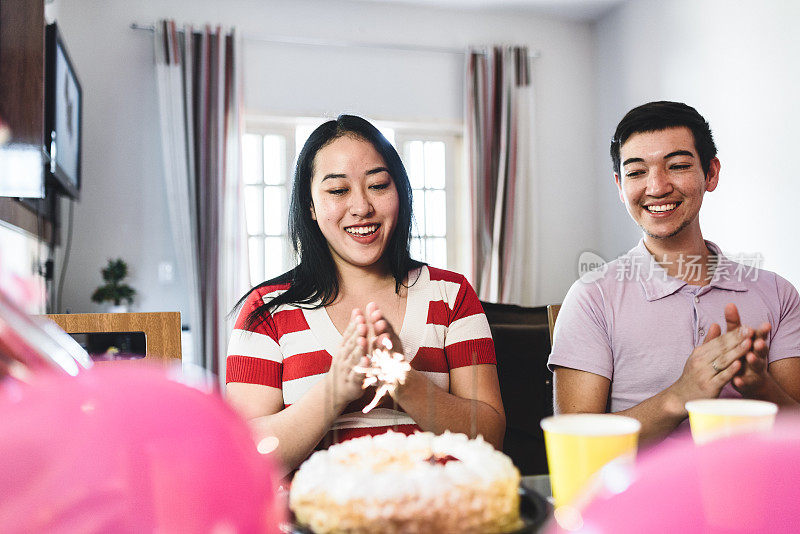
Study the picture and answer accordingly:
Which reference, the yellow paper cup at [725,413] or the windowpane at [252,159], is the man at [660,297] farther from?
the windowpane at [252,159]

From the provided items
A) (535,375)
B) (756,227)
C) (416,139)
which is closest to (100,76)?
(416,139)

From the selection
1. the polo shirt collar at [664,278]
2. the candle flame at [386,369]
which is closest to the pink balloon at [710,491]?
the candle flame at [386,369]

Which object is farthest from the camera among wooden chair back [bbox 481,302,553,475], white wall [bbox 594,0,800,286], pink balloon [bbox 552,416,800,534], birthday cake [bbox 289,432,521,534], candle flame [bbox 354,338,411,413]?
white wall [bbox 594,0,800,286]

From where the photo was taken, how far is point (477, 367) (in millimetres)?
1184

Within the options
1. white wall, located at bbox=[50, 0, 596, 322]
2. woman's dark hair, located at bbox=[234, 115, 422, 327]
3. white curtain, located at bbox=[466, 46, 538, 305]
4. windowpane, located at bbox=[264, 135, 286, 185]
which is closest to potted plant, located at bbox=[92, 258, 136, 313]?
white wall, located at bbox=[50, 0, 596, 322]

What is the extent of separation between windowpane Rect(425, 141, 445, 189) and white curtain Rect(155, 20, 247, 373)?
4.24ft

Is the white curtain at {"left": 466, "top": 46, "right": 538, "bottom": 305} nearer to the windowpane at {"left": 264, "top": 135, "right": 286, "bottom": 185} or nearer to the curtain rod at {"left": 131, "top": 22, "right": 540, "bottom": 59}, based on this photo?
the curtain rod at {"left": 131, "top": 22, "right": 540, "bottom": 59}

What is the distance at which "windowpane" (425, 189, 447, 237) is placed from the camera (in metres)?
4.42

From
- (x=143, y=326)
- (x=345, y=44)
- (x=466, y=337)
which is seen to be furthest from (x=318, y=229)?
(x=345, y=44)

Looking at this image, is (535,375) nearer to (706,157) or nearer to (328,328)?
(706,157)

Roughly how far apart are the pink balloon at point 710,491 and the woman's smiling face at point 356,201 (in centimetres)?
101

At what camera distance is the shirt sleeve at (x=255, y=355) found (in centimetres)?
113

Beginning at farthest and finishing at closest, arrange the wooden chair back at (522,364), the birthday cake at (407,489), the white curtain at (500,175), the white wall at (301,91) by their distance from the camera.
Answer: the white curtain at (500,175) → the white wall at (301,91) → the wooden chair back at (522,364) → the birthday cake at (407,489)

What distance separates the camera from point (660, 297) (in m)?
1.32
